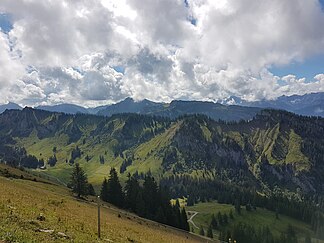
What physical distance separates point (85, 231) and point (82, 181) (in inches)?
2469

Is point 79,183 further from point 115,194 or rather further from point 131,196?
point 131,196

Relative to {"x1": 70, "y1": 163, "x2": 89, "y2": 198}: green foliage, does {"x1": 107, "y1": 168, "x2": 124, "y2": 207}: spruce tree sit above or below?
below

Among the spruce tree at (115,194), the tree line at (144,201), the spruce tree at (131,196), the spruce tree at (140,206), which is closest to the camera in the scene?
the spruce tree at (140,206)

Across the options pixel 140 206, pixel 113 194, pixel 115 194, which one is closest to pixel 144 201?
pixel 140 206

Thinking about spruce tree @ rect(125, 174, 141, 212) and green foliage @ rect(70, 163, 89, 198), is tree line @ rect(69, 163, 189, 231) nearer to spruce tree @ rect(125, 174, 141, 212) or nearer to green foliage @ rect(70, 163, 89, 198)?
spruce tree @ rect(125, 174, 141, 212)

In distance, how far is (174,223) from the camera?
110688 millimetres

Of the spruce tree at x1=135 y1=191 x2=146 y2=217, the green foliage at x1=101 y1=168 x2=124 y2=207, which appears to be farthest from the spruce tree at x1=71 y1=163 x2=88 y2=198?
the spruce tree at x1=135 y1=191 x2=146 y2=217

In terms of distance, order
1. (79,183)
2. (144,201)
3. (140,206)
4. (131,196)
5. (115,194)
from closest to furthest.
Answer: (79,183) → (140,206) → (115,194) → (131,196) → (144,201)

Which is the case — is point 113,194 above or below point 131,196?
above

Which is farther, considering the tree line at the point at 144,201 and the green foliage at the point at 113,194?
the green foliage at the point at 113,194

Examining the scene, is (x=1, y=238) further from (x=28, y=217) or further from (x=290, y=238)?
(x=290, y=238)

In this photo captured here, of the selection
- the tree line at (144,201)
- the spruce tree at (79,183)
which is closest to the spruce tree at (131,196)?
the tree line at (144,201)

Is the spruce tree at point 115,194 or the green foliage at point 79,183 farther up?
the green foliage at point 79,183

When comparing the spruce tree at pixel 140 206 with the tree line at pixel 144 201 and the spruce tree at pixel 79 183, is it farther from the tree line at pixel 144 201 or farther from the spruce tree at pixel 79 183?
the spruce tree at pixel 79 183
